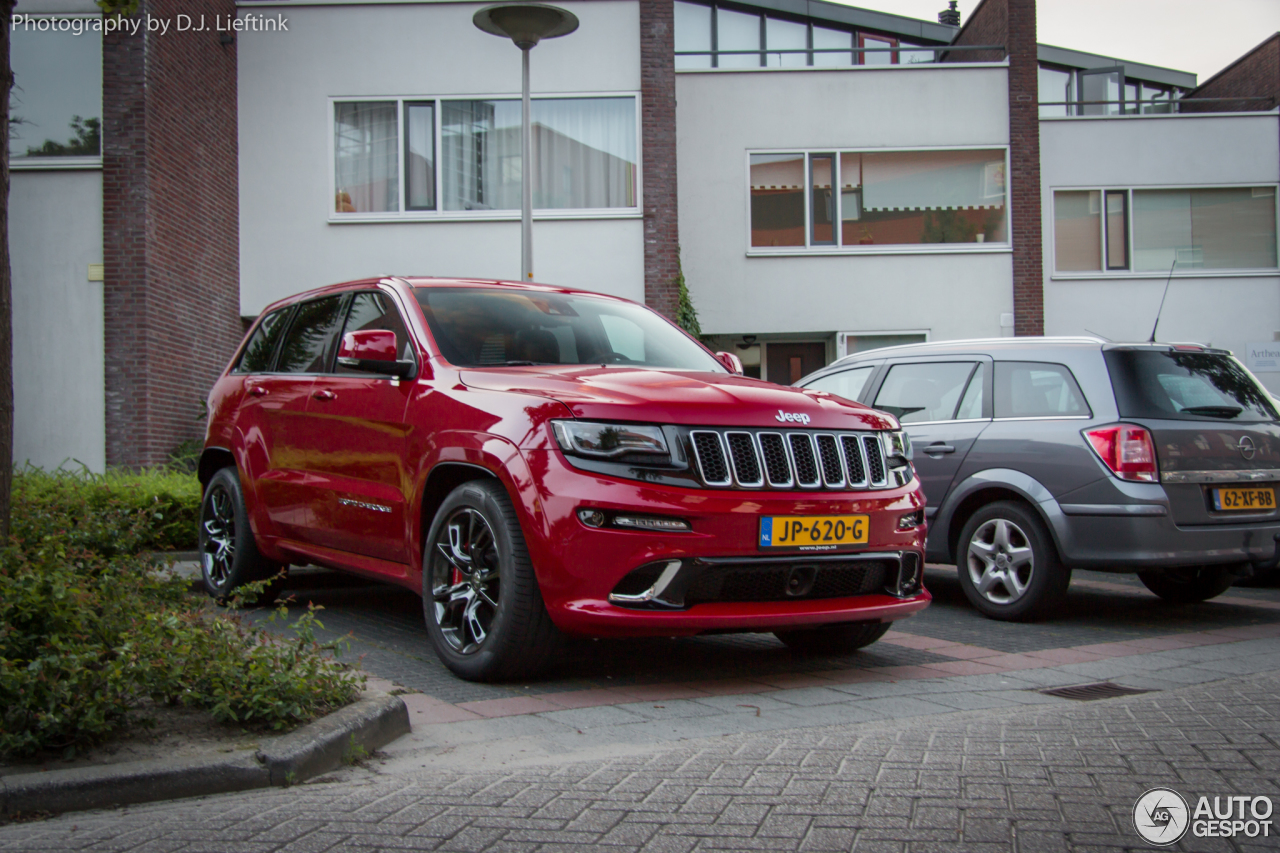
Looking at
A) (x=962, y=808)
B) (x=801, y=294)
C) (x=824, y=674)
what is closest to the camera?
(x=962, y=808)

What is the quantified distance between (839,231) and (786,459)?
14029mm

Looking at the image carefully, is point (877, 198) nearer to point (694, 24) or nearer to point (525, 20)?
point (525, 20)

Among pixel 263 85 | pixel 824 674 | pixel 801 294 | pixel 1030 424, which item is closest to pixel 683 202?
pixel 801 294

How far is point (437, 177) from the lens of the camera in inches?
636

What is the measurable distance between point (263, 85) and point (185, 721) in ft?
46.4

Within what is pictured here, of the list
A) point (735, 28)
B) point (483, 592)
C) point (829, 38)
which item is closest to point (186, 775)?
point (483, 592)

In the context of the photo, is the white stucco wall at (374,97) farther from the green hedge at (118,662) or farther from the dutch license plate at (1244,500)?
the green hedge at (118,662)

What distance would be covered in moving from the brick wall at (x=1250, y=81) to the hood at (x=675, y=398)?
18345 mm

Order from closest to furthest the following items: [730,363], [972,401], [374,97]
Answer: [730,363] → [972,401] → [374,97]

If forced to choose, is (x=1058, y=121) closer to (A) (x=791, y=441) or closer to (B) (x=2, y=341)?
(A) (x=791, y=441)

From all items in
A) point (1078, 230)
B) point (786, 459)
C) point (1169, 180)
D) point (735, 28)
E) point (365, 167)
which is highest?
point (735, 28)

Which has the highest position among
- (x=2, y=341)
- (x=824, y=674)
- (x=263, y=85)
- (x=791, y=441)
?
(x=263, y=85)

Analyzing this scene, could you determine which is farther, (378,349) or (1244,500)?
(1244,500)

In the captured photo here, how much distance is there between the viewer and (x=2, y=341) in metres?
4.96
